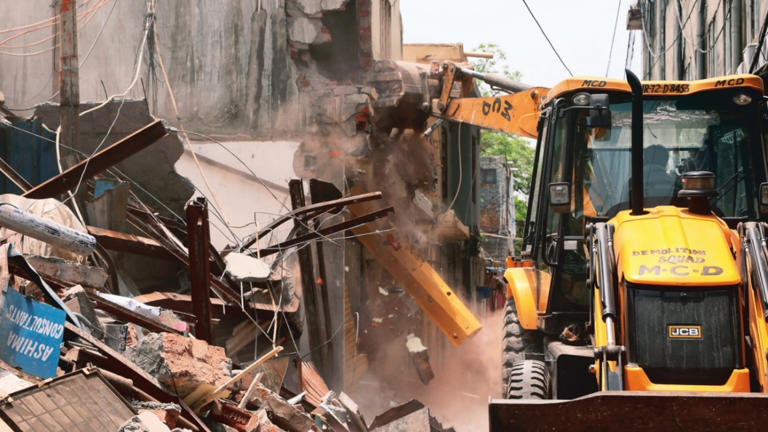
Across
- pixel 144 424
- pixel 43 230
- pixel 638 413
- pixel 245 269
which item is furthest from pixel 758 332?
pixel 245 269

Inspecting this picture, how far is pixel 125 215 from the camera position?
31.3 feet

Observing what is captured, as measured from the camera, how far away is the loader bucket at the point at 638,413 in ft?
16.0

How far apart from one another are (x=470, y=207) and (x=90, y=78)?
11035mm

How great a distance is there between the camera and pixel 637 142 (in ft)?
19.7

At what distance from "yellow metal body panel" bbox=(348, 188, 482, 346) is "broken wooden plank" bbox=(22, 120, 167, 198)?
175 inches

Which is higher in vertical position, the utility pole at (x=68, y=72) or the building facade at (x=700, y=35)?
the building facade at (x=700, y=35)

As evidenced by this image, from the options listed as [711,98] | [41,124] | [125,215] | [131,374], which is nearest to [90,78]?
[41,124]

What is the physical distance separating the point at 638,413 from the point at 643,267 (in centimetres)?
103

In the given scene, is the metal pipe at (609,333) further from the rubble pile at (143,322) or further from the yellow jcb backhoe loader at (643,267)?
the rubble pile at (143,322)

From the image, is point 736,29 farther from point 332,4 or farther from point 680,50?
point 332,4

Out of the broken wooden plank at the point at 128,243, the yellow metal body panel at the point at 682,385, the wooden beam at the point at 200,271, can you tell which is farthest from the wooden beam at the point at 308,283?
the yellow metal body panel at the point at 682,385

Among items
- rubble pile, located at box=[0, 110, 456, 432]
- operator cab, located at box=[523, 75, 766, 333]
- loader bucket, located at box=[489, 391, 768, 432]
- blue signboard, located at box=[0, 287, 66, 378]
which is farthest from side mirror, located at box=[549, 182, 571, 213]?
blue signboard, located at box=[0, 287, 66, 378]

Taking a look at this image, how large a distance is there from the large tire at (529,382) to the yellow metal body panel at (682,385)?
0.97m

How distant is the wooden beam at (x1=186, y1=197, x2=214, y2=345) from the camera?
7984 mm
